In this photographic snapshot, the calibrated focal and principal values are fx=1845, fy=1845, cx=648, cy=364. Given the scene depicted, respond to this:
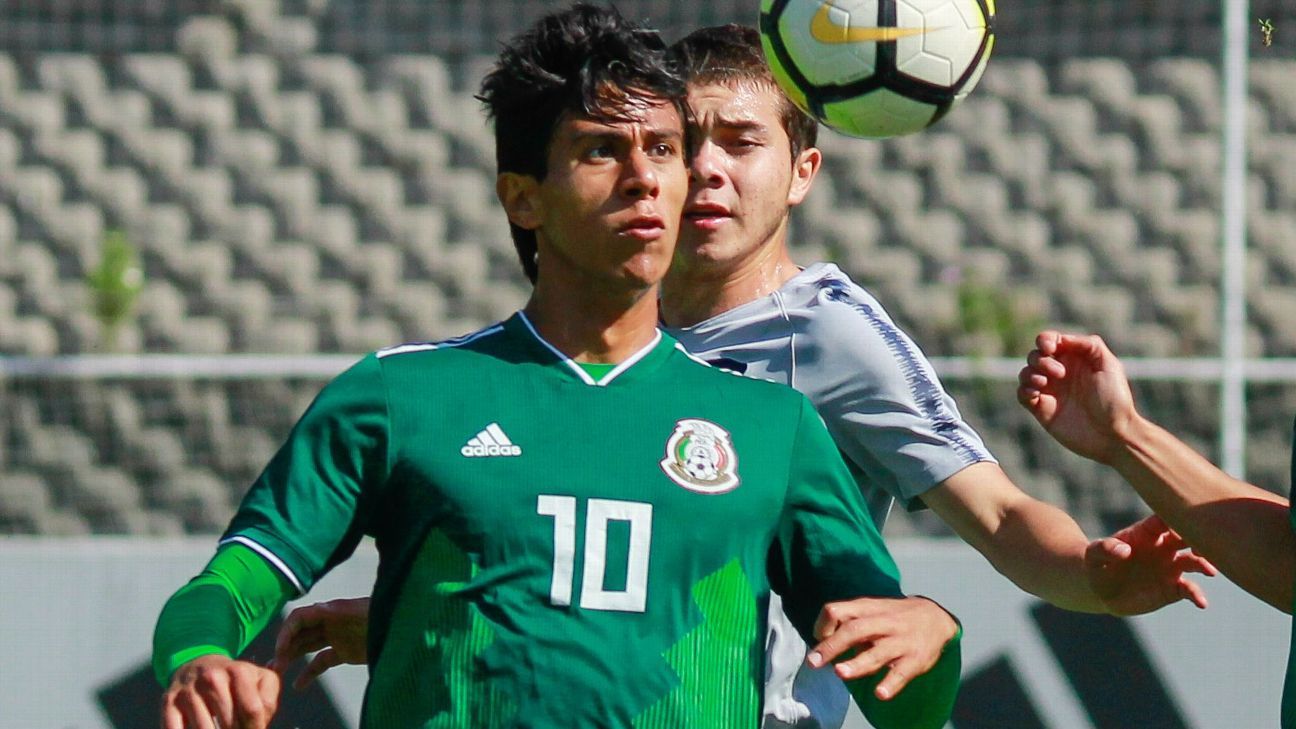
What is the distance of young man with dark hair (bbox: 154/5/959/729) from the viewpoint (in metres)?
2.47

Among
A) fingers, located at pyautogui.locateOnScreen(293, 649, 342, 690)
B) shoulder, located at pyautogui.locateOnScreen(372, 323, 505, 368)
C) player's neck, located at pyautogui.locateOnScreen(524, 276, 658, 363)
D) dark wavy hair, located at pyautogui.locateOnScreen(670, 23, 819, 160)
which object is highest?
dark wavy hair, located at pyautogui.locateOnScreen(670, 23, 819, 160)

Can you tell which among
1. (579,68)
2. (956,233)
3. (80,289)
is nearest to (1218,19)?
(956,233)

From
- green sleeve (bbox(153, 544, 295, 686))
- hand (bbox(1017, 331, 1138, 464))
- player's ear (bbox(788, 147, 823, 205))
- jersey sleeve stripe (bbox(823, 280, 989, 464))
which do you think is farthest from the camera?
A: player's ear (bbox(788, 147, 823, 205))

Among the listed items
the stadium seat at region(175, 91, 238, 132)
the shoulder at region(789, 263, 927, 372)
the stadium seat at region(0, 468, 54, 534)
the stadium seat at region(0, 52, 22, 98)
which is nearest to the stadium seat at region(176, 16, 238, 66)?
the stadium seat at region(175, 91, 238, 132)

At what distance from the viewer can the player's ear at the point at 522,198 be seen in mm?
2764

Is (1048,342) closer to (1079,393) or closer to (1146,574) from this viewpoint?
(1079,393)

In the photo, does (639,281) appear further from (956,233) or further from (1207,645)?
(956,233)

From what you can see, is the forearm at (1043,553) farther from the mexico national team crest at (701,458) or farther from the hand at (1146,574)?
the mexico national team crest at (701,458)

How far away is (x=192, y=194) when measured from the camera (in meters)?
8.09

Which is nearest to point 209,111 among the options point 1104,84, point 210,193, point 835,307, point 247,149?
point 247,149

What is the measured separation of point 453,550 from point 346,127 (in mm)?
5981

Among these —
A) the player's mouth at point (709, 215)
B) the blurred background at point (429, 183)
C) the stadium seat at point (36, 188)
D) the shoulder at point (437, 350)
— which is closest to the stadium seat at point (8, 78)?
the blurred background at point (429, 183)

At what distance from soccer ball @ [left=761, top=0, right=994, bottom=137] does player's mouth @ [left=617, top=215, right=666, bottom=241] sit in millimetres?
842

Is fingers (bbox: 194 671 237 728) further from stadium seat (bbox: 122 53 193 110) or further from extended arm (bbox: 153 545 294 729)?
stadium seat (bbox: 122 53 193 110)
